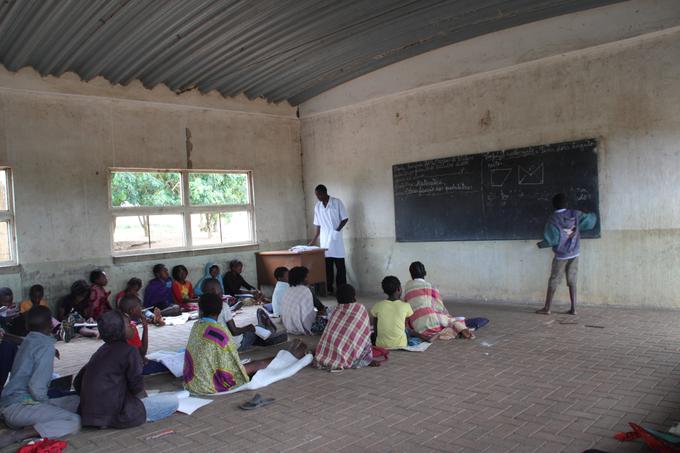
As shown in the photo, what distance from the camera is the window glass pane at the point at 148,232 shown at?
884 cm

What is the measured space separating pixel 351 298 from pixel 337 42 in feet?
14.1

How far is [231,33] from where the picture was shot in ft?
23.5

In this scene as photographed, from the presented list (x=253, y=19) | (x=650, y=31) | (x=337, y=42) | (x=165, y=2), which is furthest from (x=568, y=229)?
(x=165, y=2)

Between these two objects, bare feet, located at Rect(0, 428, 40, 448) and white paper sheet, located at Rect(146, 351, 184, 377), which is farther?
white paper sheet, located at Rect(146, 351, 184, 377)

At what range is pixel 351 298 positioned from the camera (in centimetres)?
512

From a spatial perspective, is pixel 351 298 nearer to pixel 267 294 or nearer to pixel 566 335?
pixel 566 335

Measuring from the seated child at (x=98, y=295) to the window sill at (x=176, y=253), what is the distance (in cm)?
44

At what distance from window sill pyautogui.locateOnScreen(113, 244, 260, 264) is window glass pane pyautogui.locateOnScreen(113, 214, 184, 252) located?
0.51 feet

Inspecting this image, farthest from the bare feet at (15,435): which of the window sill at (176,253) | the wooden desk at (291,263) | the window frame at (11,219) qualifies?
the wooden desk at (291,263)

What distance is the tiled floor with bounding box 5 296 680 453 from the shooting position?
11.1ft

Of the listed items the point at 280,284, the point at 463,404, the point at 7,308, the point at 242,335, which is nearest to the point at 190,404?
the point at 242,335

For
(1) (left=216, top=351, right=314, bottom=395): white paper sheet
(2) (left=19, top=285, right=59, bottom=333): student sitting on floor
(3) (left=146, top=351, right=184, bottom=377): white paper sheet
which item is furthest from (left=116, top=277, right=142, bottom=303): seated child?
(1) (left=216, top=351, right=314, bottom=395): white paper sheet

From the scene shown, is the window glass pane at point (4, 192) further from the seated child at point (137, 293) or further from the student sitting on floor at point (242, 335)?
the student sitting on floor at point (242, 335)

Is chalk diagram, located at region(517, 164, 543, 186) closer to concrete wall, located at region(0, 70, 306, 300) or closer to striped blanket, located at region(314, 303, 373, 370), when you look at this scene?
striped blanket, located at region(314, 303, 373, 370)
